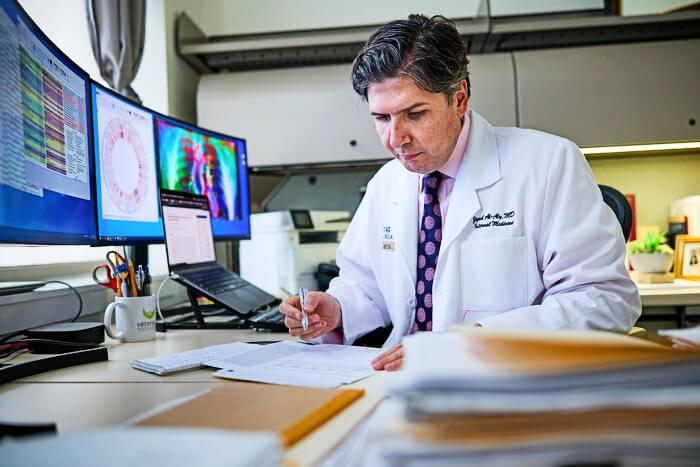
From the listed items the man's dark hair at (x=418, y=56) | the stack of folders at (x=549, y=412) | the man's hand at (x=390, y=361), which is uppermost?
the man's dark hair at (x=418, y=56)

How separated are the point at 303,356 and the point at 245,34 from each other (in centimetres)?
235

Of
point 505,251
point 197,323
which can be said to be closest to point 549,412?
point 505,251

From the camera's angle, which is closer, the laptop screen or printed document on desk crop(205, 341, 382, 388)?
printed document on desk crop(205, 341, 382, 388)

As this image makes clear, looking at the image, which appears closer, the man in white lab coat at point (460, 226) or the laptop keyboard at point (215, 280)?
the man in white lab coat at point (460, 226)

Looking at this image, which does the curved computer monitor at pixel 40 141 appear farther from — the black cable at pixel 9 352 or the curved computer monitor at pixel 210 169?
the curved computer monitor at pixel 210 169

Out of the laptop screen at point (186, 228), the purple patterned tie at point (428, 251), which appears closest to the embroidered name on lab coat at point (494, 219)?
the purple patterned tie at point (428, 251)

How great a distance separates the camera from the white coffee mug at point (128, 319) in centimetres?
127

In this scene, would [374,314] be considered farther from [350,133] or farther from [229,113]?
[229,113]

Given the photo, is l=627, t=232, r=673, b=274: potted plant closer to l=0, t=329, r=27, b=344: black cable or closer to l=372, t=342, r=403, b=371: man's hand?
l=372, t=342, r=403, b=371: man's hand

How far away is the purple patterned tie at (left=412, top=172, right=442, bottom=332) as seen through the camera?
1.37 meters

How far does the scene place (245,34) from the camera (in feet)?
9.58

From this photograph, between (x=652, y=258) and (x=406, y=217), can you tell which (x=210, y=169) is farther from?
(x=652, y=258)

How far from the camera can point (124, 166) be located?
4.89 feet

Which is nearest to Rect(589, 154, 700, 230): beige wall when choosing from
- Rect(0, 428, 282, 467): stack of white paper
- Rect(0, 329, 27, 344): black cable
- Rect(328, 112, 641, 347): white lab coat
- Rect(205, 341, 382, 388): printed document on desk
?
Rect(328, 112, 641, 347): white lab coat
